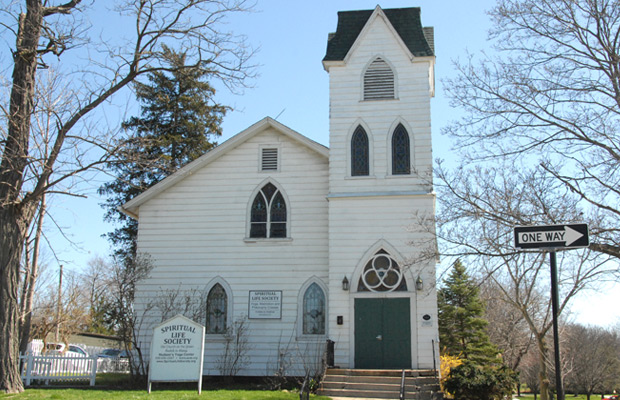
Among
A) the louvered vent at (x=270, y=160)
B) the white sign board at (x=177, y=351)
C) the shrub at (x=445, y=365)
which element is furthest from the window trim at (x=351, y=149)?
the white sign board at (x=177, y=351)

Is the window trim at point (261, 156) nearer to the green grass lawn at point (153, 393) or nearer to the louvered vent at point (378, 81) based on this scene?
the louvered vent at point (378, 81)

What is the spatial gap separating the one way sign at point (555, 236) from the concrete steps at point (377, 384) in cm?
808

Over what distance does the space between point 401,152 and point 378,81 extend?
2.24 m

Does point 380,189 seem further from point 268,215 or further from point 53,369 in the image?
point 53,369

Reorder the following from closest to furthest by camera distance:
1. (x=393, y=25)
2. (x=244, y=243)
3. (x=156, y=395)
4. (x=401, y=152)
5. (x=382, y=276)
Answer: (x=156, y=395) → (x=382, y=276) → (x=401, y=152) → (x=244, y=243) → (x=393, y=25)

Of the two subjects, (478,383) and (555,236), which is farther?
(478,383)

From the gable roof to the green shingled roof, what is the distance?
2437mm

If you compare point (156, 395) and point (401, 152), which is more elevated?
point (401, 152)

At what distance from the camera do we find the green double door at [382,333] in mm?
16219

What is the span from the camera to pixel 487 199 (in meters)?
12.6

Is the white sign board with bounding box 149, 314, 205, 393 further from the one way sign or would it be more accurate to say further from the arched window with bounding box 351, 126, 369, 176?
the one way sign

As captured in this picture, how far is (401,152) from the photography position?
17.4 m

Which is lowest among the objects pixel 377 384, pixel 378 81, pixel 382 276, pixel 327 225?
pixel 377 384

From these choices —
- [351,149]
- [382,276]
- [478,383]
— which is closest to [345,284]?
[382,276]
